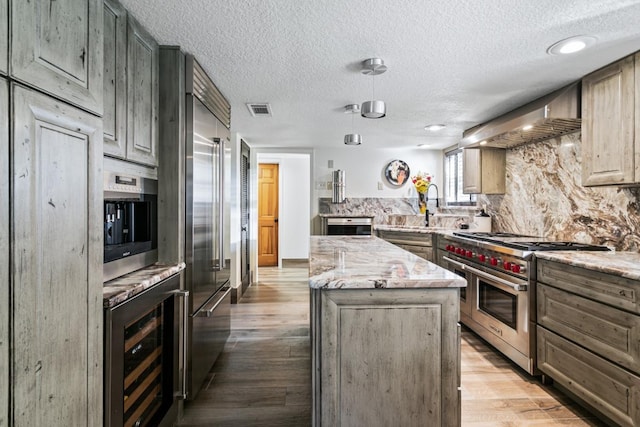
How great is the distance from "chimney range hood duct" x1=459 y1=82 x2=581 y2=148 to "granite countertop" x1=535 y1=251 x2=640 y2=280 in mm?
1013

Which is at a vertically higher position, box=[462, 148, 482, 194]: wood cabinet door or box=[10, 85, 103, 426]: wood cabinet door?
box=[462, 148, 482, 194]: wood cabinet door

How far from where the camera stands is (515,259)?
243 centimetres

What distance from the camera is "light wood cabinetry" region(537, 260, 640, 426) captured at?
165 cm

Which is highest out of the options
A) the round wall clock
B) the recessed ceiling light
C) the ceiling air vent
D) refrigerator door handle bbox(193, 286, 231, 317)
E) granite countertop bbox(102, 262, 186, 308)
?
the ceiling air vent

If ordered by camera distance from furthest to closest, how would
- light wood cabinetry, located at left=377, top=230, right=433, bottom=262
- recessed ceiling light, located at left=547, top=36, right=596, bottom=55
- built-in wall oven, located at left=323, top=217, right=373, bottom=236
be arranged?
built-in wall oven, located at left=323, top=217, right=373, bottom=236 < light wood cabinetry, located at left=377, top=230, right=433, bottom=262 < recessed ceiling light, located at left=547, top=36, right=596, bottom=55

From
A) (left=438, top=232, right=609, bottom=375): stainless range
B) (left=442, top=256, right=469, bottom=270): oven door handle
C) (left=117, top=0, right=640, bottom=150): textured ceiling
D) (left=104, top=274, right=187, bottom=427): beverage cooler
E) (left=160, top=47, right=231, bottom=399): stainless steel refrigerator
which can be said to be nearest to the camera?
(left=104, top=274, right=187, bottom=427): beverage cooler

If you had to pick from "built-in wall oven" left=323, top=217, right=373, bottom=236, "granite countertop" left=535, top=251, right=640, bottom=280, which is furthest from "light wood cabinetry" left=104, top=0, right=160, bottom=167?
"built-in wall oven" left=323, top=217, right=373, bottom=236

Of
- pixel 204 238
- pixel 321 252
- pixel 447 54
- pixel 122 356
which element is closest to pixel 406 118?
pixel 447 54

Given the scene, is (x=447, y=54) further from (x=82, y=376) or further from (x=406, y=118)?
(x=82, y=376)

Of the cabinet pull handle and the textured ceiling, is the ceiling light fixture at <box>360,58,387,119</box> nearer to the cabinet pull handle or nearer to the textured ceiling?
the textured ceiling

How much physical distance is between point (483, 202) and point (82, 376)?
13.9 ft

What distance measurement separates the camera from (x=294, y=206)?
708 cm

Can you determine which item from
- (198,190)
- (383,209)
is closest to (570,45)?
(198,190)

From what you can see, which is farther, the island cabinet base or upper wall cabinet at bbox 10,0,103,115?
the island cabinet base
